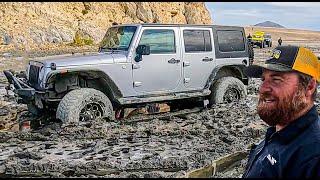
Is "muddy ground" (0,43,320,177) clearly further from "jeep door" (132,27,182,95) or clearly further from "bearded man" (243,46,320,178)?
"bearded man" (243,46,320,178)

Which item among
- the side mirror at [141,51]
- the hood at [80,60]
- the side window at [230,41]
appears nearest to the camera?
the hood at [80,60]

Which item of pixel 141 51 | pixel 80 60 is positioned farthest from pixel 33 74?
pixel 141 51

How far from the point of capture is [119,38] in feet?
29.0

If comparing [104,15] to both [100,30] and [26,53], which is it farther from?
[26,53]

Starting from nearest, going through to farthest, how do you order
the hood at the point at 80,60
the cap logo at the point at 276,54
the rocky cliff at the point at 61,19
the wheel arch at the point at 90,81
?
the cap logo at the point at 276,54 < the hood at the point at 80,60 < the wheel arch at the point at 90,81 < the rocky cliff at the point at 61,19

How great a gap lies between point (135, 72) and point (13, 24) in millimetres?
24179

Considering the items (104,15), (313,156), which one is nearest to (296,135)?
(313,156)

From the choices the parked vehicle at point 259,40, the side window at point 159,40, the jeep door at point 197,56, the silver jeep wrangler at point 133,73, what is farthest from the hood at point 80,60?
the parked vehicle at point 259,40

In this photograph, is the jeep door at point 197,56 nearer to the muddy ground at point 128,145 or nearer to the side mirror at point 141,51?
the muddy ground at point 128,145

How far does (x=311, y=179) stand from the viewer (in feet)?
6.56

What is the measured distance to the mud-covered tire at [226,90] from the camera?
33.2 ft

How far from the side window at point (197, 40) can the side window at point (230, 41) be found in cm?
38

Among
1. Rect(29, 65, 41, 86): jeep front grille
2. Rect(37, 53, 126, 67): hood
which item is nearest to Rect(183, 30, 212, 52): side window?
Rect(37, 53, 126, 67): hood

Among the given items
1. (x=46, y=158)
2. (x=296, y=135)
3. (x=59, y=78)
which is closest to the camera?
(x=296, y=135)
